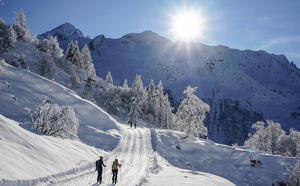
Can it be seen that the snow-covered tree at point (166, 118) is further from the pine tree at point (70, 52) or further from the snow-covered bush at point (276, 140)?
the pine tree at point (70, 52)

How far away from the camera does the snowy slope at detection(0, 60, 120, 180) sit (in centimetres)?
1040

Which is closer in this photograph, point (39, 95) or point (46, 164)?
point (46, 164)

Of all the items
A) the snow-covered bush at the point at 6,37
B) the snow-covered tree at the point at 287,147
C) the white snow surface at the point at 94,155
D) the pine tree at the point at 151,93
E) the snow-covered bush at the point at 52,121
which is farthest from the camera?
the pine tree at the point at 151,93

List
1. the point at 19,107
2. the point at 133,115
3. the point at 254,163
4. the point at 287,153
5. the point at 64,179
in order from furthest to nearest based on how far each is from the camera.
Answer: the point at 133,115 → the point at 287,153 → the point at 19,107 → the point at 254,163 → the point at 64,179

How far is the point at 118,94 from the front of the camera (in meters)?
66.4

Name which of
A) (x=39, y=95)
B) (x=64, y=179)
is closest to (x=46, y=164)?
(x=64, y=179)

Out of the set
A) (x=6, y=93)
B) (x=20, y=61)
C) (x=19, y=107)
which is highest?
(x=20, y=61)

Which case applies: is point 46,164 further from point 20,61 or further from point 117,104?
point 20,61

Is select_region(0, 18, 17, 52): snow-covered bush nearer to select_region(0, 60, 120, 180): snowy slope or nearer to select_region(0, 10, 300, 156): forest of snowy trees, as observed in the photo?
select_region(0, 10, 300, 156): forest of snowy trees

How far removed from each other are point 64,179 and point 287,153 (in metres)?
51.7

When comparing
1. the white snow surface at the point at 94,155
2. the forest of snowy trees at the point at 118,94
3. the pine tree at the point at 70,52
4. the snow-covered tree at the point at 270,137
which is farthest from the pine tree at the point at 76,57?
the snow-covered tree at the point at 270,137

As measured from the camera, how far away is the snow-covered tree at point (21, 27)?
224ft

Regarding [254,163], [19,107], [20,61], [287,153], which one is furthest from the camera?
[20,61]

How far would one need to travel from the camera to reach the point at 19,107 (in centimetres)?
2866
